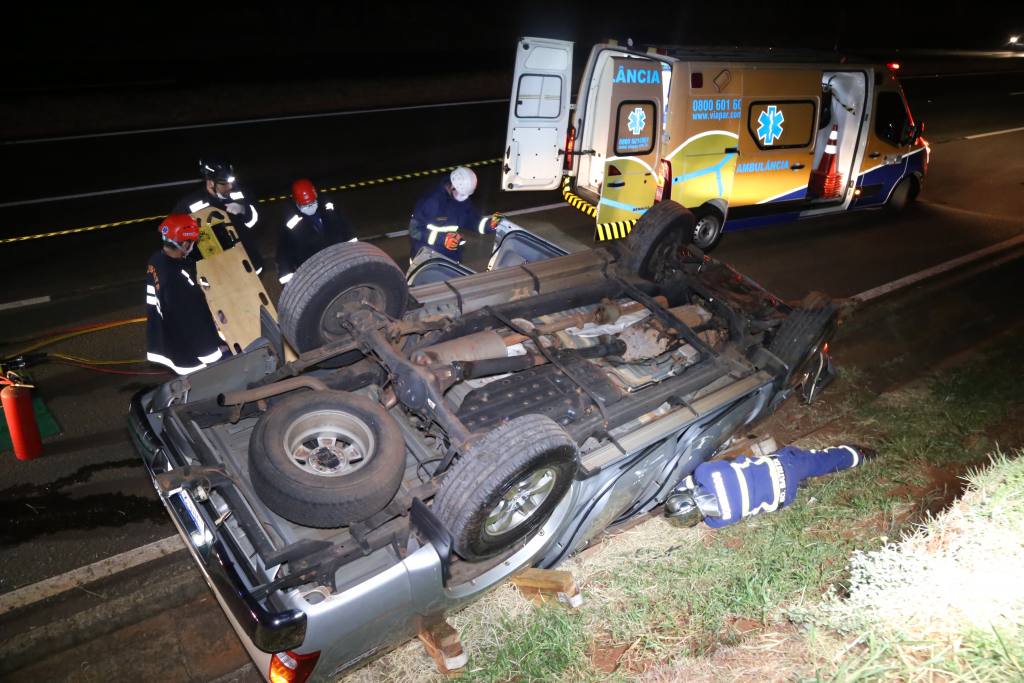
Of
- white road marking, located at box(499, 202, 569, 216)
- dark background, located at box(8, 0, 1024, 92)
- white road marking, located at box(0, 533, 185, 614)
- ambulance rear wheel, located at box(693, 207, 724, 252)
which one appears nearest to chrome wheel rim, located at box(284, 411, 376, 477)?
white road marking, located at box(0, 533, 185, 614)

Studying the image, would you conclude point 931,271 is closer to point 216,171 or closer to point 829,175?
point 829,175

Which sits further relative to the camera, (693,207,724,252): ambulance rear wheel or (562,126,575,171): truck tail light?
(693,207,724,252): ambulance rear wheel

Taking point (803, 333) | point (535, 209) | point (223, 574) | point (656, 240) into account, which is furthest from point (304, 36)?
point (223, 574)

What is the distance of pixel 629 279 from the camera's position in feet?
17.2

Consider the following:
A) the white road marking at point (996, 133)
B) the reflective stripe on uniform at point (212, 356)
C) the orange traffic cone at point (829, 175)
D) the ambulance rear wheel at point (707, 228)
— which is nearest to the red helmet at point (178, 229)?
the reflective stripe on uniform at point (212, 356)

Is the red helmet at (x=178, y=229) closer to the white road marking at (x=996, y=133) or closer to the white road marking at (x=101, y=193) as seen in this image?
the white road marking at (x=101, y=193)

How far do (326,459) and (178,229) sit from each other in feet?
7.14

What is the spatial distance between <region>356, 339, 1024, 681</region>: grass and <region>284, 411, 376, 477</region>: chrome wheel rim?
1093mm

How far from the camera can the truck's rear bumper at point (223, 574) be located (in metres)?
2.74

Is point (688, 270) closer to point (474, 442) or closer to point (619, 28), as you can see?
point (474, 442)

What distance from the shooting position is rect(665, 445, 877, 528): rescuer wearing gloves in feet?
13.8

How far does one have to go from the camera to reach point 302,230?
611cm

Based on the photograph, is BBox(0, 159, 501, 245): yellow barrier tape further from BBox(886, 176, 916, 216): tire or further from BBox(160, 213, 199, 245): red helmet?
BBox(886, 176, 916, 216): tire

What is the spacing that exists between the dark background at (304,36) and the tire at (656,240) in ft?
21.6
